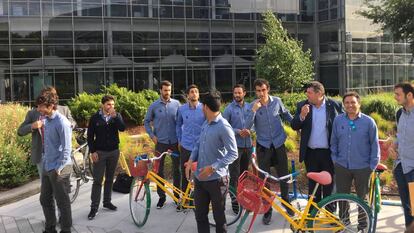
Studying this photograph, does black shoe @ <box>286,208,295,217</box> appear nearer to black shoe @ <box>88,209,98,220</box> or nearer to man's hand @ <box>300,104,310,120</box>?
man's hand @ <box>300,104,310,120</box>

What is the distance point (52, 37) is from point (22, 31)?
5.25ft

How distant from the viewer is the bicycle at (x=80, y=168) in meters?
8.12

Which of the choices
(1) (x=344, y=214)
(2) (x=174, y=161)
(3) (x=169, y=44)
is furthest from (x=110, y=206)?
(3) (x=169, y=44)

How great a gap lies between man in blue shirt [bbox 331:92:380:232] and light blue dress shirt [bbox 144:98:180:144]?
2.64 metres

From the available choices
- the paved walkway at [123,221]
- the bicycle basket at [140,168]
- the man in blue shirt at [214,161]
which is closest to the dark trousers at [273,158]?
the paved walkway at [123,221]

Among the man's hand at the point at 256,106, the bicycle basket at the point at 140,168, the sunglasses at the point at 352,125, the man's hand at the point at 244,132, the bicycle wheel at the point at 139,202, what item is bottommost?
the bicycle wheel at the point at 139,202

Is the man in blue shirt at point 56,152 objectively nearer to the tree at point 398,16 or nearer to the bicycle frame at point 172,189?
the bicycle frame at point 172,189

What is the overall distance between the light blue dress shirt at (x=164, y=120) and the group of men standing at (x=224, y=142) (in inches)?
0.6

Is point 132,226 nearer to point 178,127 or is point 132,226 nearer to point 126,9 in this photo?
point 178,127

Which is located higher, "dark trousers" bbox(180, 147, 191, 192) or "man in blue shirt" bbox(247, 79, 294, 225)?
"man in blue shirt" bbox(247, 79, 294, 225)

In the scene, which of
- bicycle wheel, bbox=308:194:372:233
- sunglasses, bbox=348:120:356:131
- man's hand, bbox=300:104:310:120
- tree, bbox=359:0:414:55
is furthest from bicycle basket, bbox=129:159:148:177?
tree, bbox=359:0:414:55

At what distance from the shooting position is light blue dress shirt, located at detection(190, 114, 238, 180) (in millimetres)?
5070

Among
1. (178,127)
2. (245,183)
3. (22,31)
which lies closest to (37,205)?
(178,127)

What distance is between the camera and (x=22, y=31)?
2662cm
